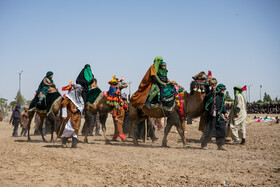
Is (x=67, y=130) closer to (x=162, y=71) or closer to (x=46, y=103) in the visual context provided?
(x=46, y=103)

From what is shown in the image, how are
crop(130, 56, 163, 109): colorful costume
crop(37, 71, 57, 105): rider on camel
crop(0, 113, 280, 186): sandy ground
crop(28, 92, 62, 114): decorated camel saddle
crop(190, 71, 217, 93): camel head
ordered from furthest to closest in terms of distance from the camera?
1. crop(28, 92, 62, 114): decorated camel saddle
2. crop(37, 71, 57, 105): rider on camel
3. crop(130, 56, 163, 109): colorful costume
4. crop(190, 71, 217, 93): camel head
5. crop(0, 113, 280, 186): sandy ground

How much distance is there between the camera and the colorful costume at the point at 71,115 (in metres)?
10.8

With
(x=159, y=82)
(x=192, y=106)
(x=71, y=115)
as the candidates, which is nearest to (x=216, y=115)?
(x=192, y=106)

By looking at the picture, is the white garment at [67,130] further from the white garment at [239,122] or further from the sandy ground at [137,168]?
the white garment at [239,122]

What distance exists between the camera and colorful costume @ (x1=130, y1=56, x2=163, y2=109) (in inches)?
440

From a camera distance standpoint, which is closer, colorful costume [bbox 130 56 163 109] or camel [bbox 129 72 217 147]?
camel [bbox 129 72 217 147]

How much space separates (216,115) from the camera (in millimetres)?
10578

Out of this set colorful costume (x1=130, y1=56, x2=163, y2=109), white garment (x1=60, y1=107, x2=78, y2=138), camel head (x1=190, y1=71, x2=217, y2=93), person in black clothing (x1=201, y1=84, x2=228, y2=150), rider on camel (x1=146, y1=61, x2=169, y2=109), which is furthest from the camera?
colorful costume (x1=130, y1=56, x2=163, y2=109)

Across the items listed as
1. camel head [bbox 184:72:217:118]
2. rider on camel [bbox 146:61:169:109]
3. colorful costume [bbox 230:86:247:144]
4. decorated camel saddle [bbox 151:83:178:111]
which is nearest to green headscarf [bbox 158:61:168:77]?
rider on camel [bbox 146:61:169:109]

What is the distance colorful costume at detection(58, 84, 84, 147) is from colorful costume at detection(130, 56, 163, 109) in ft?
6.67

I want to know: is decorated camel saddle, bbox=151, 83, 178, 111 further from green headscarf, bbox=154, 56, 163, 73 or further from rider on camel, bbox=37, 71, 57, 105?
rider on camel, bbox=37, 71, 57, 105

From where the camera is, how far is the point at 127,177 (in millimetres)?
6457

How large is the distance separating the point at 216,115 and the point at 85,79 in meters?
5.30

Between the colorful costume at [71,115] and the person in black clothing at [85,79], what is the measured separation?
Answer: 1.76m
